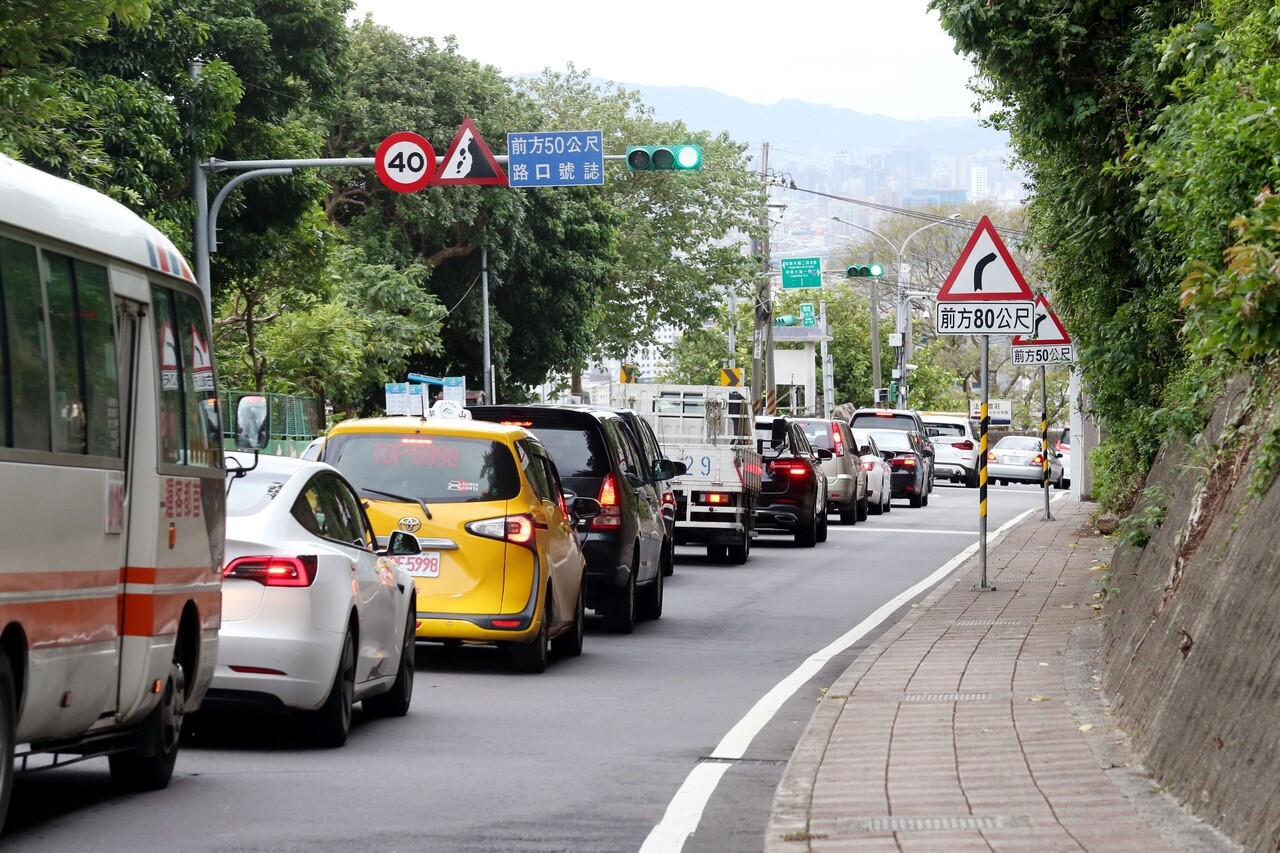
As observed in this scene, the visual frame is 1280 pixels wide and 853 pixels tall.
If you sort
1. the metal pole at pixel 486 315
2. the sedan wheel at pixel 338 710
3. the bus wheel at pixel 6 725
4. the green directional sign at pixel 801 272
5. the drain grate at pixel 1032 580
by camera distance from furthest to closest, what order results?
the green directional sign at pixel 801 272, the metal pole at pixel 486 315, the drain grate at pixel 1032 580, the sedan wheel at pixel 338 710, the bus wheel at pixel 6 725

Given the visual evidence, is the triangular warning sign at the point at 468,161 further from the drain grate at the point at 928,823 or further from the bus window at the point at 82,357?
the drain grate at the point at 928,823

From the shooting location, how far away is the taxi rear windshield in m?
13.0

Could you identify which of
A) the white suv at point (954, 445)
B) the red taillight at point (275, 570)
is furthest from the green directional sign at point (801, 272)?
the red taillight at point (275, 570)

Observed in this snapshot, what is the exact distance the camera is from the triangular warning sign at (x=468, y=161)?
2617cm

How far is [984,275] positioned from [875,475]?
20593 mm

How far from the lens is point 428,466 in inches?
516

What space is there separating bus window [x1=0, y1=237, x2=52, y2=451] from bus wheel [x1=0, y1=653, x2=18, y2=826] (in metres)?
0.81

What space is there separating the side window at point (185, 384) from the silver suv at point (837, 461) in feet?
79.9

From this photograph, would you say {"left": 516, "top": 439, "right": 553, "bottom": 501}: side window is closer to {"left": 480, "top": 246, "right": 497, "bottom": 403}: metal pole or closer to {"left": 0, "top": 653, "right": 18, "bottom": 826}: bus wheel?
{"left": 0, "top": 653, "right": 18, "bottom": 826}: bus wheel

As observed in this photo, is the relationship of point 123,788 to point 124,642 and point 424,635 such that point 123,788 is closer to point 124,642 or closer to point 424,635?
point 124,642

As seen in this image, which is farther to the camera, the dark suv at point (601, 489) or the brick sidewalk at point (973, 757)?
the dark suv at point (601, 489)

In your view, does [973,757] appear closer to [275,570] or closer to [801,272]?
[275,570]

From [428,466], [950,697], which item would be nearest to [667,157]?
[428,466]

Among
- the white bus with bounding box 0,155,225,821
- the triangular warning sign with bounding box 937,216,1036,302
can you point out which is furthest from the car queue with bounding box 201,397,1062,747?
the triangular warning sign with bounding box 937,216,1036,302
